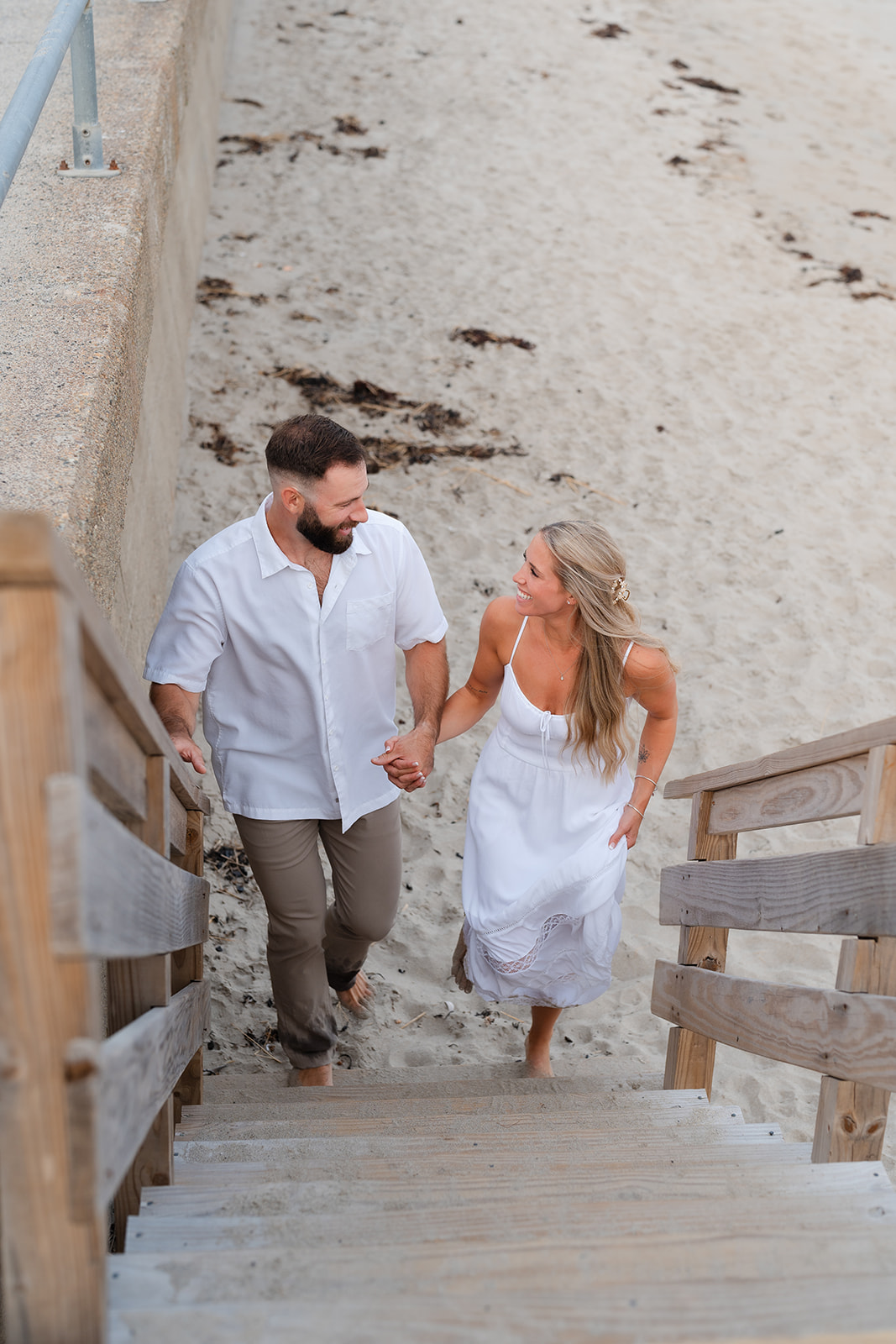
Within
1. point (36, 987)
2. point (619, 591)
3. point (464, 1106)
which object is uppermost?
point (36, 987)

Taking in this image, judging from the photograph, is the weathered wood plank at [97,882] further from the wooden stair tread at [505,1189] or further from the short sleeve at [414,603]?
the short sleeve at [414,603]

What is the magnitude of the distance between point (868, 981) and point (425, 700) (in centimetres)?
173

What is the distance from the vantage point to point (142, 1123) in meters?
1.45

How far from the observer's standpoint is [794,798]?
2.47 meters

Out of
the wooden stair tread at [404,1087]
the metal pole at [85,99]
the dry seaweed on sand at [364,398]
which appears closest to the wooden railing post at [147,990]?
the wooden stair tread at [404,1087]

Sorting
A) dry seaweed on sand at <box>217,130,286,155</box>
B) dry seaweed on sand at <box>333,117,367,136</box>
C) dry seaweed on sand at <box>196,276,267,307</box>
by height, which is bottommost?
dry seaweed on sand at <box>196,276,267,307</box>

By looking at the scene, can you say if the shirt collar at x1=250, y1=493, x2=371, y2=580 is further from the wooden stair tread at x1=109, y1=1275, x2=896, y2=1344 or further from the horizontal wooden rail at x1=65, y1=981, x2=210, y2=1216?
the wooden stair tread at x1=109, y1=1275, x2=896, y2=1344

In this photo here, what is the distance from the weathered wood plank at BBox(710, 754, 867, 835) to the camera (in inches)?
85.9

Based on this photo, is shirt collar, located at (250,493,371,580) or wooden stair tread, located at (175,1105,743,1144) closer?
wooden stair tread, located at (175,1105,743,1144)

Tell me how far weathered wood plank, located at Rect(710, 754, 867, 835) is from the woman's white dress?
0.41m

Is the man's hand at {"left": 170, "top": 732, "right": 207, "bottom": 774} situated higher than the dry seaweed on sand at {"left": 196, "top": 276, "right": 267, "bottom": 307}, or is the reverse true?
the dry seaweed on sand at {"left": 196, "top": 276, "right": 267, "bottom": 307}

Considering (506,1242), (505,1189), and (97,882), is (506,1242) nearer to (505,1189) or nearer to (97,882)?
(505,1189)

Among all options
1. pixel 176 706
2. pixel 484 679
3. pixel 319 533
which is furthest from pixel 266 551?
pixel 484 679

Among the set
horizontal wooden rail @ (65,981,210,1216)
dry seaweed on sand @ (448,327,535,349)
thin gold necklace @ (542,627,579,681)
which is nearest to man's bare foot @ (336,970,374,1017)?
thin gold necklace @ (542,627,579,681)
